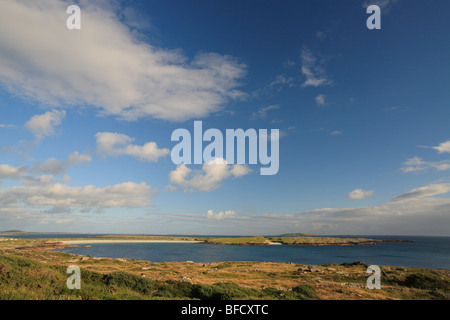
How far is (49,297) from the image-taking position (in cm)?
1484

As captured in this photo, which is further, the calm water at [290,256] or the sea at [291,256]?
the calm water at [290,256]

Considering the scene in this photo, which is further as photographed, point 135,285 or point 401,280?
point 401,280

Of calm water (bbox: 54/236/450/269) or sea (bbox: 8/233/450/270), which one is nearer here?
sea (bbox: 8/233/450/270)
